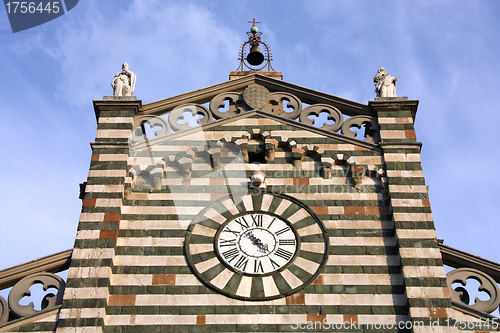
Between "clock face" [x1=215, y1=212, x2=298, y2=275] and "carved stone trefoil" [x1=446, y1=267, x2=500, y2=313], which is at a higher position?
"clock face" [x1=215, y1=212, x2=298, y2=275]

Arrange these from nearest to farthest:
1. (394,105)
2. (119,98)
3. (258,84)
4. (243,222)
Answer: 1. (243,222)
2. (394,105)
3. (119,98)
4. (258,84)

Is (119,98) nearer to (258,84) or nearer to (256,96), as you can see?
(256,96)

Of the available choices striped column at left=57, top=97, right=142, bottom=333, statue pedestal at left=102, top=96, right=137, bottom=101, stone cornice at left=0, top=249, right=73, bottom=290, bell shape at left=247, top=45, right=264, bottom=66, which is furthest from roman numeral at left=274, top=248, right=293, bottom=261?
bell shape at left=247, top=45, right=264, bottom=66

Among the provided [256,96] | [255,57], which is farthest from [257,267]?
[255,57]

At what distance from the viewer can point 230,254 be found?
15.9 m

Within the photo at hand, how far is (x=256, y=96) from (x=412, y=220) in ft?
16.1

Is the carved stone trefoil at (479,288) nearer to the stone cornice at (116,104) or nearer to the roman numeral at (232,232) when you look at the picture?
the roman numeral at (232,232)

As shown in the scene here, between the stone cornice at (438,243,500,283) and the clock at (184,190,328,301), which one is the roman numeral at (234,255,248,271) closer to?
the clock at (184,190,328,301)

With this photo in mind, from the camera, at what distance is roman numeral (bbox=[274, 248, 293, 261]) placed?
51.9 ft

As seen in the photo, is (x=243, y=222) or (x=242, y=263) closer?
(x=242, y=263)

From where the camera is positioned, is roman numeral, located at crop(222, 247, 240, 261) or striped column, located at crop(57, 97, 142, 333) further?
roman numeral, located at crop(222, 247, 240, 261)

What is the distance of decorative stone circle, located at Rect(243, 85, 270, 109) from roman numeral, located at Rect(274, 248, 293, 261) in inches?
159

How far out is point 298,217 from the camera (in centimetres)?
1647

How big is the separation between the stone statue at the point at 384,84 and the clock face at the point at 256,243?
14.1 feet
